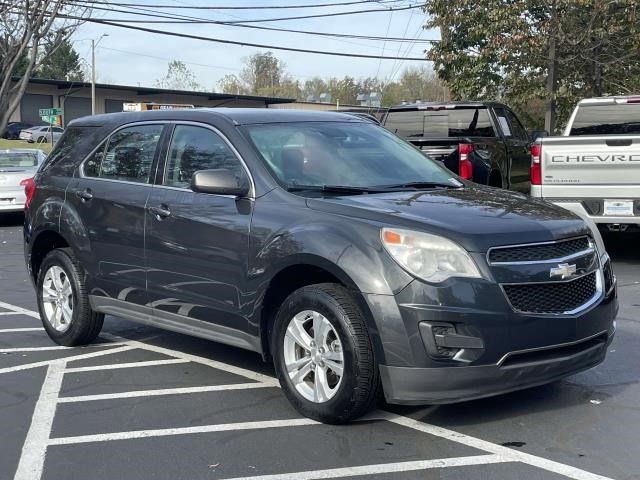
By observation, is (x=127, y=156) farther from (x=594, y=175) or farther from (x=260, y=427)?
(x=594, y=175)

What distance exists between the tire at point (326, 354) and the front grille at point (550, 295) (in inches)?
31.8

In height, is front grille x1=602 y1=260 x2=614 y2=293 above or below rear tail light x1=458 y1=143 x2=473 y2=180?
below

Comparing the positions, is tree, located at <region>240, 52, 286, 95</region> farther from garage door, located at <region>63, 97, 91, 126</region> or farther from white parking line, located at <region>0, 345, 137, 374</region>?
white parking line, located at <region>0, 345, 137, 374</region>

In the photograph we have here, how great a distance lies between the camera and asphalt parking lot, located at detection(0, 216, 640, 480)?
399 cm

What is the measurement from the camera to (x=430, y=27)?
21672 mm

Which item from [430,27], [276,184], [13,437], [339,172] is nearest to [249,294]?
[276,184]

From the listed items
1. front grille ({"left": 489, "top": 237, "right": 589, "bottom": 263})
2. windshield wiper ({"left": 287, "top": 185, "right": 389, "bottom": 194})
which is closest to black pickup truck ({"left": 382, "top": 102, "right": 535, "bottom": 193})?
windshield wiper ({"left": 287, "top": 185, "right": 389, "bottom": 194})

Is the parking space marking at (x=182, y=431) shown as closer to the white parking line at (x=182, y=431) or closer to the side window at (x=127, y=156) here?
the white parking line at (x=182, y=431)

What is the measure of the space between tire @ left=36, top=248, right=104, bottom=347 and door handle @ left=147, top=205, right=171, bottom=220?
1.11 metres

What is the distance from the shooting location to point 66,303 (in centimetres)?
659

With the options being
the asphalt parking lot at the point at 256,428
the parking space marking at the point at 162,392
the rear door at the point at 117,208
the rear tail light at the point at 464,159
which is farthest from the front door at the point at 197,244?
the rear tail light at the point at 464,159

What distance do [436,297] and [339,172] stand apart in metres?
1.44

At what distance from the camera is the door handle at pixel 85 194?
243 inches

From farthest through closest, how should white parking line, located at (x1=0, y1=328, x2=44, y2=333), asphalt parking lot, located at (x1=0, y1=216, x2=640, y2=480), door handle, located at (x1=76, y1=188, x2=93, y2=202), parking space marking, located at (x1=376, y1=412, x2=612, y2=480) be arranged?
white parking line, located at (x1=0, y1=328, x2=44, y2=333) < door handle, located at (x1=76, y1=188, x2=93, y2=202) < asphalt parking lot, located at (x1=0, y1=216, x2=640, y2=480) < parking space marking, located at (x1=376, y1=412, x2=612, y2=480)
